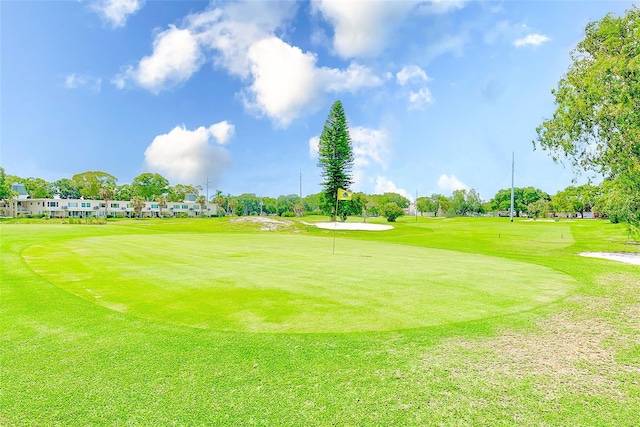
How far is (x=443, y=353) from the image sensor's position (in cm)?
543

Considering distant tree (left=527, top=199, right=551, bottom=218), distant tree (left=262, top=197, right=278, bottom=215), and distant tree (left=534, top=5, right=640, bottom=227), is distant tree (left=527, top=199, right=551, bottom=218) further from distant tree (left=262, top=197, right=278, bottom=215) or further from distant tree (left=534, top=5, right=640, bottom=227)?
distant tree (left=262, top=197, right=278, bottom=215)

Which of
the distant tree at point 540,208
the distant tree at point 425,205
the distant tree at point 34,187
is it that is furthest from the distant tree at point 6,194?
the distant tree at point 540,208

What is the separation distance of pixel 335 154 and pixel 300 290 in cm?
5100

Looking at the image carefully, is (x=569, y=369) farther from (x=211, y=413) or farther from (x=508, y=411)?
(x=211, y=413)

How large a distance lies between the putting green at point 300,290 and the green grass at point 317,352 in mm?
68

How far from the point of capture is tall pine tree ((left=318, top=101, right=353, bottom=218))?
191 ft

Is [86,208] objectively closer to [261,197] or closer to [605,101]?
[261,197]

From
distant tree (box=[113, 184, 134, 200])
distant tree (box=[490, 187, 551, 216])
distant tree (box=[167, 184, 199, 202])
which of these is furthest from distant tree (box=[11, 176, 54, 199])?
distant tree (box=[490, 187, 551, 216])

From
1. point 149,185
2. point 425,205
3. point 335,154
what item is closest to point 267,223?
point 335,154

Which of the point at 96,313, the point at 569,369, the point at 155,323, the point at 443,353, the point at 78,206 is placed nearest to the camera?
Answer: the point at 569,369

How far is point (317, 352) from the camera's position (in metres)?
5.35

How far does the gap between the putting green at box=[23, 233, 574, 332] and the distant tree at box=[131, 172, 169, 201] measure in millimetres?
125022

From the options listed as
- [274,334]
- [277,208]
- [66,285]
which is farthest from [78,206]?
[274,334]

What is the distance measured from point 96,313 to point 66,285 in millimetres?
3933
